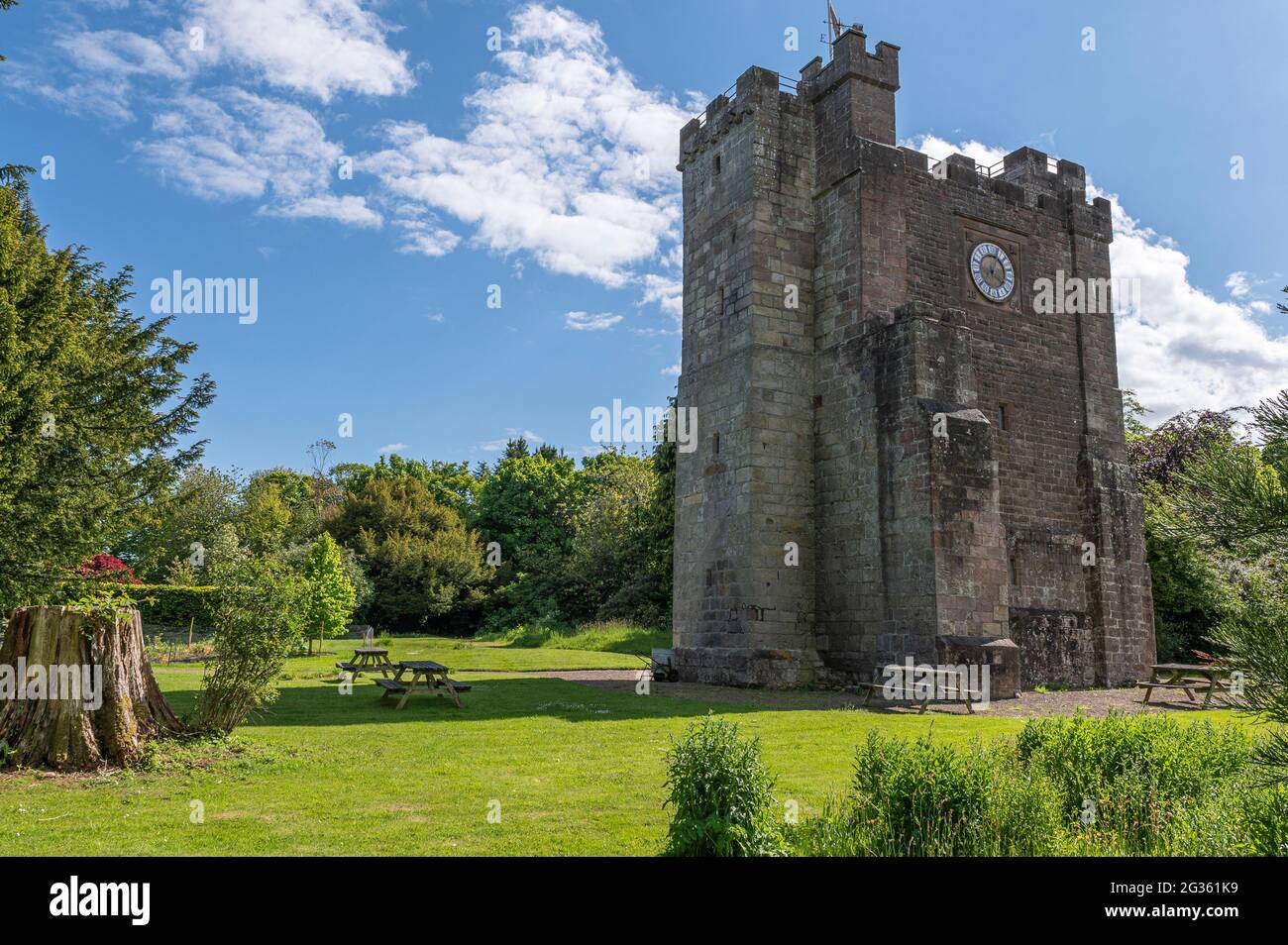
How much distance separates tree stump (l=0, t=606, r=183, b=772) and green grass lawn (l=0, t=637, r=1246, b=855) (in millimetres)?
409

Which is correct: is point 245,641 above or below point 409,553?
below

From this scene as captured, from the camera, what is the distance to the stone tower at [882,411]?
17.2 m

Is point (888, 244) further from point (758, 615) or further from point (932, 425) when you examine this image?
point (758, 615)

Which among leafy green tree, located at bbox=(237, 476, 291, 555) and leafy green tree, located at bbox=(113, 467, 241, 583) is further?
leafy green tree, located at bbox=(237, 476, 291, 555)

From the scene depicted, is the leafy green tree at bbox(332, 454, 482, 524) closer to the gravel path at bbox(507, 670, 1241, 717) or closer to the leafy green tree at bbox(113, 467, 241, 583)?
the leafy green tree at bbox(113, 467, 241, 583)

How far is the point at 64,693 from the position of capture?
8.40 meters

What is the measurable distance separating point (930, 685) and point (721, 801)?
37.3 ft

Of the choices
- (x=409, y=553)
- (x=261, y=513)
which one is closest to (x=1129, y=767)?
(x=409, y=553)

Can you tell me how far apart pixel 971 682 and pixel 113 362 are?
1593cm

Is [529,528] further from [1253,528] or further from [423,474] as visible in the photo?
[1253,528]

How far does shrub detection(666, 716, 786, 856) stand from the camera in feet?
16.5

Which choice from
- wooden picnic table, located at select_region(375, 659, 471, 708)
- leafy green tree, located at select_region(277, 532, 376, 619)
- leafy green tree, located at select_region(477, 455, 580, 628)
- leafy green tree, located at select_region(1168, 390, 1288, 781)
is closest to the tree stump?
wooden picnic table, located at select_region(375, 659, 471, 708)

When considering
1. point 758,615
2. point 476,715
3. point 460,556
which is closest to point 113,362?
point 476,715

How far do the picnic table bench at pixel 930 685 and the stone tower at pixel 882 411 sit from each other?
0.76 meters
